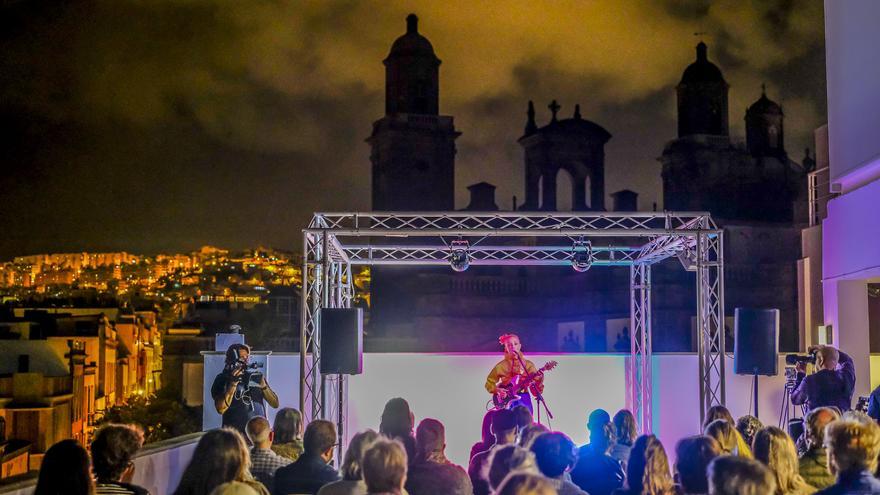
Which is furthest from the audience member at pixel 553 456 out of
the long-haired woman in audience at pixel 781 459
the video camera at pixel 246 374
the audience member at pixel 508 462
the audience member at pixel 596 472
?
the video camera at pixel 246 374

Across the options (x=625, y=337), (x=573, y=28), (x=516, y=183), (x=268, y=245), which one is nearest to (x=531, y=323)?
(x=625, y=337)

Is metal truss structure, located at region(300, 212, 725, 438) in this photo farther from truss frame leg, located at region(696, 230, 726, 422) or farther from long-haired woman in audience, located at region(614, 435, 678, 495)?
long-haired woman in audience, located at region(614, 435, 678, 495)

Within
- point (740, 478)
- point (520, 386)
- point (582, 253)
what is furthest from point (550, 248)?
point (740, 478)

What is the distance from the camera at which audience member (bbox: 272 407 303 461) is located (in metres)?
5.84

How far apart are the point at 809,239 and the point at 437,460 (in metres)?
16.4

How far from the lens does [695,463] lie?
3955 mm

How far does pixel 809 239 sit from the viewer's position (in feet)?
64.0

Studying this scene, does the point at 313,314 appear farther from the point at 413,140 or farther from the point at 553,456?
the point at 413,140

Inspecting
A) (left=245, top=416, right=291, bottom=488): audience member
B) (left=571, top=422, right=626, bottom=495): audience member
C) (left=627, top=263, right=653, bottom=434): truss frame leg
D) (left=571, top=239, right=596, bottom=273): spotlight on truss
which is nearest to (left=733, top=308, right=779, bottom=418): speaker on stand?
(left=571, top=239, right=596, bottom=273): spotlight on truss

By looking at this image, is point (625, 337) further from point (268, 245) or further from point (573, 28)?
point (268, 245)

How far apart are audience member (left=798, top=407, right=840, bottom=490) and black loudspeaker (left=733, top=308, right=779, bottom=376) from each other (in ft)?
15.9

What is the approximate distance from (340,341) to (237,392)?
1.89 m

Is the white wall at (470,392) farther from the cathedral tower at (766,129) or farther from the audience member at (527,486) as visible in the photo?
the cathedral tower at (766,129)

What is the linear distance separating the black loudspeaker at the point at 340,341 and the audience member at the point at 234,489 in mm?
6100
